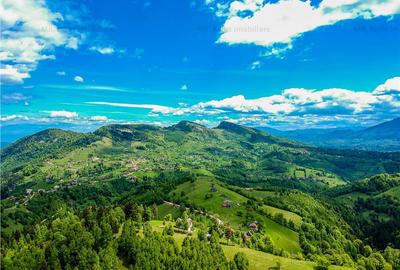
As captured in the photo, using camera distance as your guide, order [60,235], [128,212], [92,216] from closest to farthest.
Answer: [60,235]
[92,216]
[128,212]

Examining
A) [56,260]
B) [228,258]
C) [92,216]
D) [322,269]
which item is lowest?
[322,269]

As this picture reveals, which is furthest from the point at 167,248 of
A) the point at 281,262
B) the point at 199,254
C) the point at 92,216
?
the point at 281,262

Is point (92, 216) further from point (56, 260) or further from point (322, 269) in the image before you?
point (322, 269)

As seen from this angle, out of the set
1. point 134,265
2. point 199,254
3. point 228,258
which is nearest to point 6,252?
point 134,265

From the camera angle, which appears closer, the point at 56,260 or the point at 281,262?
the point at 56,260

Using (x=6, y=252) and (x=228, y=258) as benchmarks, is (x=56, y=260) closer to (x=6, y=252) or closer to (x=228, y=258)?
(x=6, y=252)

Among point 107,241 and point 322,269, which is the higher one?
point 107,241

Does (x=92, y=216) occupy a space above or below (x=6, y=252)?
above

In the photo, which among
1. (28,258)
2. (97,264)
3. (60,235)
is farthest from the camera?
(60,235)

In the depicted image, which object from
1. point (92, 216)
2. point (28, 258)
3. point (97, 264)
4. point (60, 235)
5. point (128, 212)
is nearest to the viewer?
point (97, 264)
